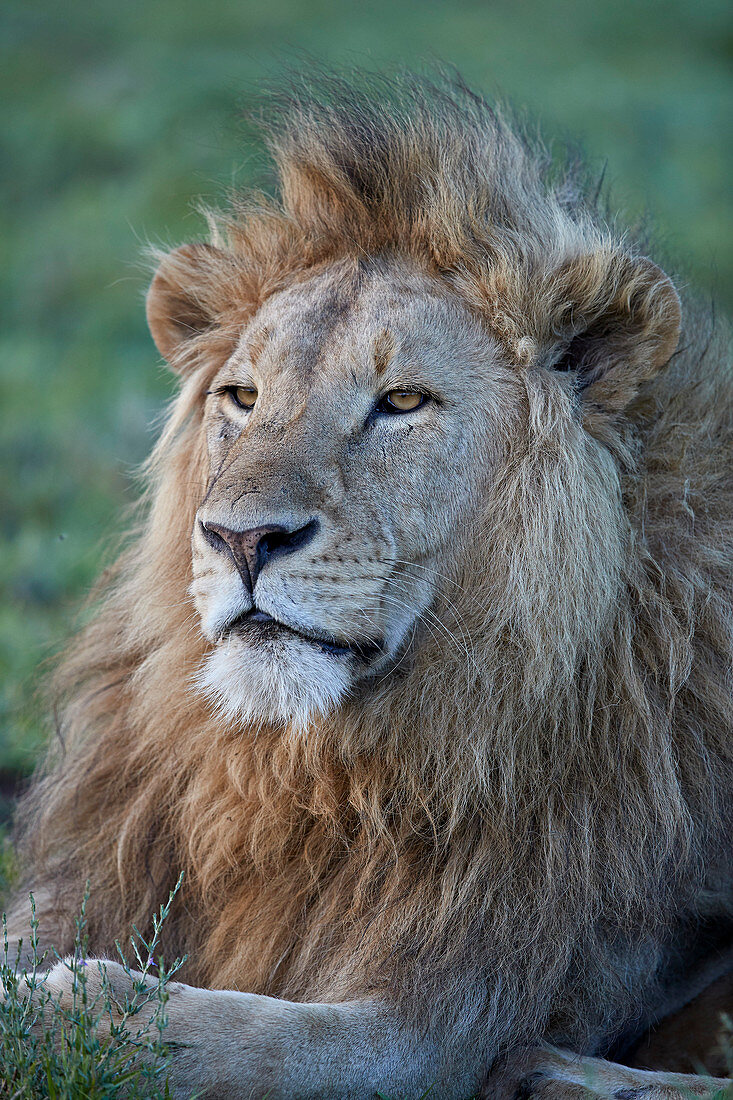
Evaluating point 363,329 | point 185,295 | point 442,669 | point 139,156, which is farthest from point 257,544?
point 139,156

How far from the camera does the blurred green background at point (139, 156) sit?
626cm

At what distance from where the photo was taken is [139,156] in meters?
15.3

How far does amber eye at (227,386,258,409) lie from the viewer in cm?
Answer: 310

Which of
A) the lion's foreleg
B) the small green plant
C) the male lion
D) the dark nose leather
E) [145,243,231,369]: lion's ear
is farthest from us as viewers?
[145,243,231,369]: lion's ear

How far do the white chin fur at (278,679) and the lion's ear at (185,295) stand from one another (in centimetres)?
118

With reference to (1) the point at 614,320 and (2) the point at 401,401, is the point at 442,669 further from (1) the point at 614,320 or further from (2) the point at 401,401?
(1) the point at 614,320

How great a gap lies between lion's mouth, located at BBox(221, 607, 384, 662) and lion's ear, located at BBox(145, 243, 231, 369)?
114cm

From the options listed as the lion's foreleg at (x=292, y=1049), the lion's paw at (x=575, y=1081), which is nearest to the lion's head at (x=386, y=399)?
the lion's foreleg at (x=292, y=1049)

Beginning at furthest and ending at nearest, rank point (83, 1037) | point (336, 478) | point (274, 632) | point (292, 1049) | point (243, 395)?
point (243, 395)
point (336, 478)
point (274, 632)
point (292, 1049)
point (83, 1037)

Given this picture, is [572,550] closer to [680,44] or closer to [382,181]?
[382,181]

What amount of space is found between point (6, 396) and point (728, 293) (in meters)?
6.87

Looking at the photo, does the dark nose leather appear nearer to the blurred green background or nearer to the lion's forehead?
the lion's forehead

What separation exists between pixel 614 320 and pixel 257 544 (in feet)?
3.57

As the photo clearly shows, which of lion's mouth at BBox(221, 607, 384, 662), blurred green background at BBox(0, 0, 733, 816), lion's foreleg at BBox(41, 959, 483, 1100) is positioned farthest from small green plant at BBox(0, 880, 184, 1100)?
blurred green background at BBox(0, 0, 733, 816)
